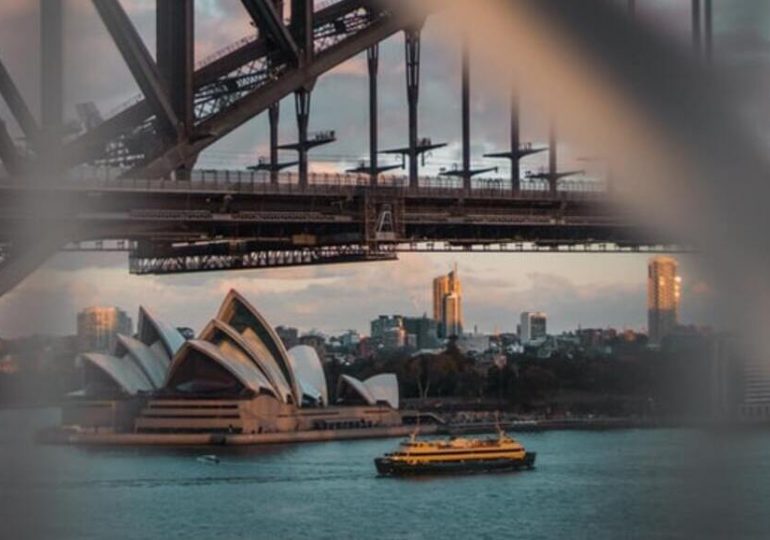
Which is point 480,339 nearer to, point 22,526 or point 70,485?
point 70,485

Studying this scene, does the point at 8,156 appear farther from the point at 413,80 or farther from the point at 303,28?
the point at 413,80

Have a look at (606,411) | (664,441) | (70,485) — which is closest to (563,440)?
(664,441)

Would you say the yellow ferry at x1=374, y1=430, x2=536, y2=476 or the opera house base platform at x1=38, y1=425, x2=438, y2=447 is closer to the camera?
the yellow ferry at x1=374, y1=430, x2=536, y2=476

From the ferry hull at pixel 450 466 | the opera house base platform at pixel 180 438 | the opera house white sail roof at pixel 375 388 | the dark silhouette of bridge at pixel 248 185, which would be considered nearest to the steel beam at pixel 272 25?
the dark silhouette of bridge at pixel 248 185

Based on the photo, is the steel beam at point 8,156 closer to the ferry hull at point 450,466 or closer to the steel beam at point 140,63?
the steel beam at point 140,63

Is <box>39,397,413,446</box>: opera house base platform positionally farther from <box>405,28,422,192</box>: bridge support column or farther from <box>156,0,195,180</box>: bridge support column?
<box>156,0,195,180</box>: bridge support column

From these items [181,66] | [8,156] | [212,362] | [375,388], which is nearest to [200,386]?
[212,362]

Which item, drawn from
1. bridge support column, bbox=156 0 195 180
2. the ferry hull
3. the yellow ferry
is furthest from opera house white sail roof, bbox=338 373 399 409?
bridge support column, bbox=156 0 195 180
